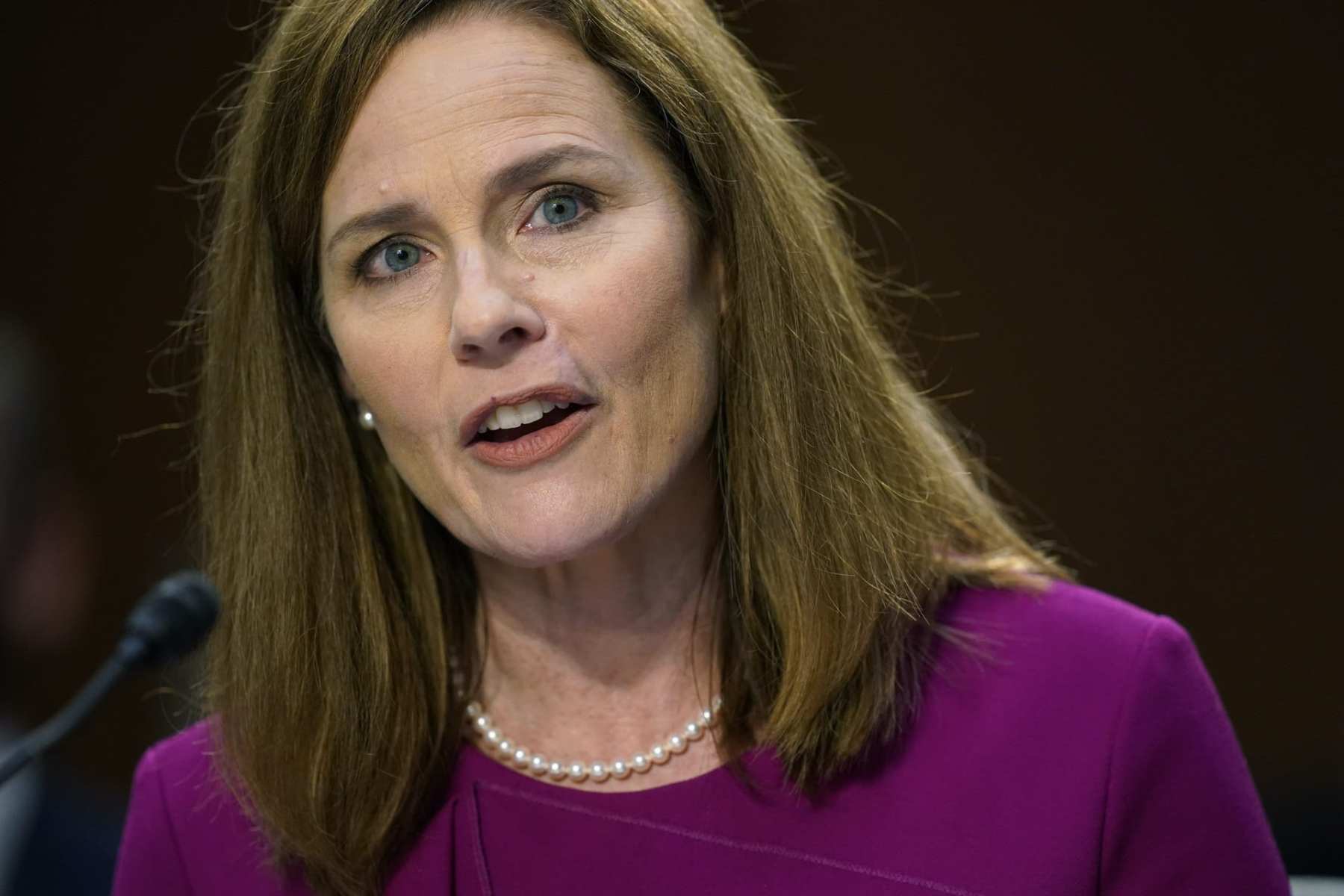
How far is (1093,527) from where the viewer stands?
373cm

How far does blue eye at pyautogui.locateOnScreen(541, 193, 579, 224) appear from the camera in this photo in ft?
5.56

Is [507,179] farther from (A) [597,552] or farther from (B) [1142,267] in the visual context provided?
(B) [1142,267]

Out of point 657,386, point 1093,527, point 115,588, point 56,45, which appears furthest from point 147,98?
point 657,386

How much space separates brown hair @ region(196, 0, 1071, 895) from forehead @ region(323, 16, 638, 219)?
0.9 inches

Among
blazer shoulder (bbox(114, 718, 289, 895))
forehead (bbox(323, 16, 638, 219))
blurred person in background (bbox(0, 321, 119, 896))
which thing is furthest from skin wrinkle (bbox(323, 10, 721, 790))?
blurred person in background (bbox(0, 321, 119, 896))

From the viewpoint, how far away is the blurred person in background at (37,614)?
8.57 ft

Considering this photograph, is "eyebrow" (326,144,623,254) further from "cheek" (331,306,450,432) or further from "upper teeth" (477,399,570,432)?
"upper teeth" (477,399,570,432)

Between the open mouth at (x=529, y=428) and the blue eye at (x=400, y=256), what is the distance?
7.9 inches

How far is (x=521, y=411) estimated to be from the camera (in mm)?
1666

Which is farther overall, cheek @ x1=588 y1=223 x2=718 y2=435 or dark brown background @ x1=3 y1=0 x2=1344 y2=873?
dark brown background @ x1=3 y1=0 x2=1344 y2=873

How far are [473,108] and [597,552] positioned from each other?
0.51 m

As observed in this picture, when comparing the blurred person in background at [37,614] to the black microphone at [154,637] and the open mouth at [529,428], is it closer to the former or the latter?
the black microphone at [154,637]

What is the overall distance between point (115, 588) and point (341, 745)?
2.62m

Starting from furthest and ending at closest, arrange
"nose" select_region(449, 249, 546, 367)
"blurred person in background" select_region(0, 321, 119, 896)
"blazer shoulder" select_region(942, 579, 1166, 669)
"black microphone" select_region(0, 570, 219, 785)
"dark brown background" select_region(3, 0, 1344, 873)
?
"dark brown background" select_region(3, 0, 1344, 873)
"blurred person in background" select_region(0, 321, 119, 896)
"blazer shoulder" select_region(942, 579, 1166, 669)
"nose" select_region(449, 249, 546, 367)
"black microphone" select_region(0, 570, 219, 785)
